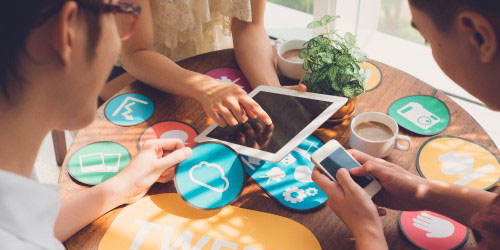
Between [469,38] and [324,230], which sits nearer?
[469,38]

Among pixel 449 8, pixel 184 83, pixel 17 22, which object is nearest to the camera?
pixel 17 22

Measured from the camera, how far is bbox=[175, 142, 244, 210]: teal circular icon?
117cm

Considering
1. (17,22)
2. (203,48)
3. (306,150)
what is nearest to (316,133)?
(306,150)

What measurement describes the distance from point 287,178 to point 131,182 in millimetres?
365

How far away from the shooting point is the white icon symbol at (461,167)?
3.95 feet

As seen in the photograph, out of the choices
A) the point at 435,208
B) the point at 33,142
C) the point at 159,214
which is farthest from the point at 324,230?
the point at 33,142

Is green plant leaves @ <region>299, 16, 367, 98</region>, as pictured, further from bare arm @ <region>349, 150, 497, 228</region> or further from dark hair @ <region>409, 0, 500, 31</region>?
dark hair @ <region>409, 0, 500, 31</region>

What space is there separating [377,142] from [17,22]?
84 cm

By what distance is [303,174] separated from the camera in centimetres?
122

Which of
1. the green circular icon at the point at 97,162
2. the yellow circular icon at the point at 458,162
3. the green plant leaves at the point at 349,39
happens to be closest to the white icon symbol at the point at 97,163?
the green circular icon at the point at 97,162

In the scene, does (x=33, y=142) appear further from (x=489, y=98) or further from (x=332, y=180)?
(x=489, y=98)

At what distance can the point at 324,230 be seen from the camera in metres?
1.11

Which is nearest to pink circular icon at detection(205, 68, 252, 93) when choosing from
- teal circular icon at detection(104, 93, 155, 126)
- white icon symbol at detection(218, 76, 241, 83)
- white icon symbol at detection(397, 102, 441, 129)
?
Result: white icon symbol at detection(218, 76, 241, 83)

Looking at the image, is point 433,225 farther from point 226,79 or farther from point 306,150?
point 226,79
